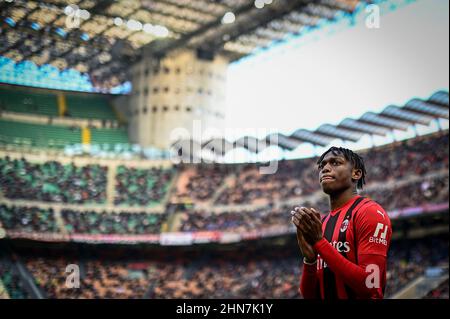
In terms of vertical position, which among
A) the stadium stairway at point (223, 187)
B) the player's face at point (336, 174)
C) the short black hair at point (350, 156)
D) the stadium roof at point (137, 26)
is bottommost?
the player's face at point (336, 174)

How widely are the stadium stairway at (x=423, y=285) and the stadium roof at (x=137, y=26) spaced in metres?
16.7

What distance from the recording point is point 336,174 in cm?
395

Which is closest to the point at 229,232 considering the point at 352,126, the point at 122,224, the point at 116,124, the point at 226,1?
the point at 122,224

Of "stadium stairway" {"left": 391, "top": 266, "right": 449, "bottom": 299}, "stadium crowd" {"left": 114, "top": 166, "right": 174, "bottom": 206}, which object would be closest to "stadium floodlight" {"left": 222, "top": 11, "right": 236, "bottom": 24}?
"stadium crowd" {"left": 114, "top": 166, "right": 174, "bottom": 206}

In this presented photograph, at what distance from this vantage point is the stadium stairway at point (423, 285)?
23859mm

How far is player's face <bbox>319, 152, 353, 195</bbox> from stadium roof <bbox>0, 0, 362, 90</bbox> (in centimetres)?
3067

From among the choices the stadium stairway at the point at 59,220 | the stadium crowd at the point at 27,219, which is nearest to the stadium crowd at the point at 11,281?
the stadium crowd at the point at 27,219

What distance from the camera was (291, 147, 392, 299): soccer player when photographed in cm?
343

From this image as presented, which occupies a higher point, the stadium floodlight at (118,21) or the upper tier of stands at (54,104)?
the stadium floodlight at (118,21)

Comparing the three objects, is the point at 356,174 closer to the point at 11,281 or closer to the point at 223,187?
the point at 11,281

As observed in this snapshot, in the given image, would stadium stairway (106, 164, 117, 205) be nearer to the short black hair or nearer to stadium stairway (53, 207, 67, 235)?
stadium stairway (53, 207, 67, 235)

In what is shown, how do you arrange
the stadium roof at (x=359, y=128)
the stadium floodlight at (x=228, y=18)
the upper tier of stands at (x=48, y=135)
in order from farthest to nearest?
the upper tier of stands at (x=48, y=135)
the stadium floodlight at (x=228, y=18)
the stadium roof at (x=359, y=128)

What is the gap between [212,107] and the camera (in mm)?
43656

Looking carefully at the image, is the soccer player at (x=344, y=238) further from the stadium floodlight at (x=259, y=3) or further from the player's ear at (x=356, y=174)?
the stadium floodlight at (x=259, y=3)
